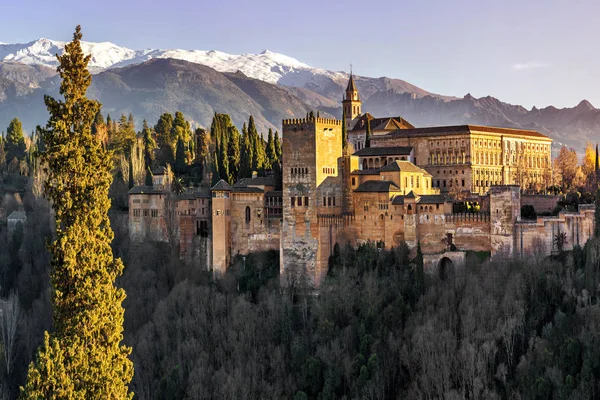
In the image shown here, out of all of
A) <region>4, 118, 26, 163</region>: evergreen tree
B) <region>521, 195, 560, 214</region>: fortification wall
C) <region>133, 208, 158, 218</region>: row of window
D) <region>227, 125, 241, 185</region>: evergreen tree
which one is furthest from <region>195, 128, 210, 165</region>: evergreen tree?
<region>521, 195, 560, 214</region>: fortification wall

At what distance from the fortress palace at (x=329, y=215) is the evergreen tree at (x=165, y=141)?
1161cm

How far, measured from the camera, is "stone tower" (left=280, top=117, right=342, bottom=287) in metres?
38.8

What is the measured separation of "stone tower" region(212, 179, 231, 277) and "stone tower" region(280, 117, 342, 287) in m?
3.20

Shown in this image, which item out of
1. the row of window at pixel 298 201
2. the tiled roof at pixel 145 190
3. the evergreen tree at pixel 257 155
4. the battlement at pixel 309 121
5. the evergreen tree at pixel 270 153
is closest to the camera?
the row of window at pixel 298 201

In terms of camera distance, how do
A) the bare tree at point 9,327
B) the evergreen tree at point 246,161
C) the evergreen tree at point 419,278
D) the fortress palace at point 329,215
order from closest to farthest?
the evergreen tree at point 419,278 < the fortress palace at point 329,215 < the bare tree at point 9,327 < the evergreen tree at point 246,161

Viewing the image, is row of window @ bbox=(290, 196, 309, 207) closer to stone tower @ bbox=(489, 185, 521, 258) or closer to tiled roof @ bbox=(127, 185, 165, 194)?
stone tower @ bbox=(489, 185, 521, 258)

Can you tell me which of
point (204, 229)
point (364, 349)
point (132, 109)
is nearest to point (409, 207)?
point (364, 349)

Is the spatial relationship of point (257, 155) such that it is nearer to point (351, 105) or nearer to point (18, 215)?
point (351, 105)

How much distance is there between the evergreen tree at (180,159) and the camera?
56875mm

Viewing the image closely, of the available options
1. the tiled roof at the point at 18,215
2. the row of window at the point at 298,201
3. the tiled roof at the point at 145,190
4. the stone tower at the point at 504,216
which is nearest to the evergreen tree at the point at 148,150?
the tiled roof at the point at 145,190

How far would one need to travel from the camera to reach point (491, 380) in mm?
30281

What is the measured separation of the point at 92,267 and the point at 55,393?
7.20ft

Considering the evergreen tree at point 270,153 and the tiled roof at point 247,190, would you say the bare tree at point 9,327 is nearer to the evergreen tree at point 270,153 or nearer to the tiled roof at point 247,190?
the tiled roof at point 247,190

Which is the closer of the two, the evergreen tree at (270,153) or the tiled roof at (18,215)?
the evergreen tree at (270,153)
